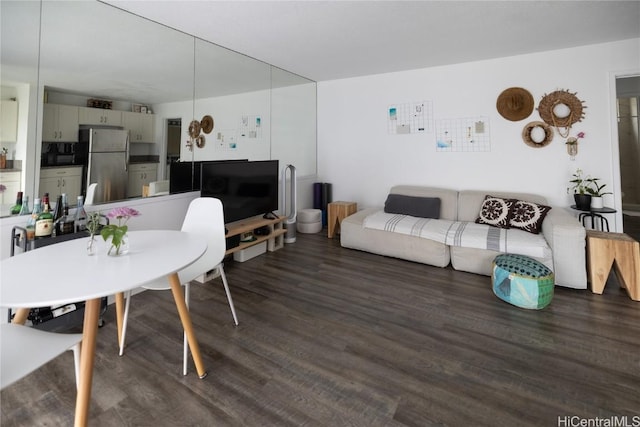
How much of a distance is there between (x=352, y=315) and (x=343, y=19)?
8.42ft

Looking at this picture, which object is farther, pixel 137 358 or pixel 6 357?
pixel 137 358

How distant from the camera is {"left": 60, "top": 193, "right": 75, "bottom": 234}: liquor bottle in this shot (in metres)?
2.05

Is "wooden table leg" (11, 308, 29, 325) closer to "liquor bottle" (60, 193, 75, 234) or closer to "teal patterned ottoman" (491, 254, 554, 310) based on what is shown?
"liquor bottle" (60, 193, 75, 234)

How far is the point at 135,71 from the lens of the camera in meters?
2.73

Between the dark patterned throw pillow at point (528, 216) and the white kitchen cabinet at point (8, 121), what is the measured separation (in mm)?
4405

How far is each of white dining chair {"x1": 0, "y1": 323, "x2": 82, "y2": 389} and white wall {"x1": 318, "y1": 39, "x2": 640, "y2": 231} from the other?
13.5ft

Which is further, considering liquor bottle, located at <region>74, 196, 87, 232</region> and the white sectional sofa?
the white sectional sofa

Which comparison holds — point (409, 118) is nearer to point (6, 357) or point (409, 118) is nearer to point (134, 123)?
point (134, 123)

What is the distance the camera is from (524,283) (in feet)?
7.79

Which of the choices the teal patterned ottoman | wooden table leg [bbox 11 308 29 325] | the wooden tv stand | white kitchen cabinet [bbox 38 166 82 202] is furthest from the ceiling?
wooden table leg [bbox 11 308 29 325]

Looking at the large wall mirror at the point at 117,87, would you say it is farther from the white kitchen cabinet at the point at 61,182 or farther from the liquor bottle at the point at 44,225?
the liquor bottle at the point at 44,225

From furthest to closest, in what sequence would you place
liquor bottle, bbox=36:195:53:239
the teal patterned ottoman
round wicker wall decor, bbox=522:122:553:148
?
round wicker wall decor, bbox=522:122:553:148, the teal patterned ottoman, liquor bottle, bbox=36:195:53:239

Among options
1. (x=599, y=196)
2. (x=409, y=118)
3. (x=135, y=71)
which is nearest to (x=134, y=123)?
(x=135, y=71)

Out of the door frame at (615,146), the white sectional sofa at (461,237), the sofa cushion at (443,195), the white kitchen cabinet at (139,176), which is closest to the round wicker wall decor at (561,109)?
the door frame at (615,146)
